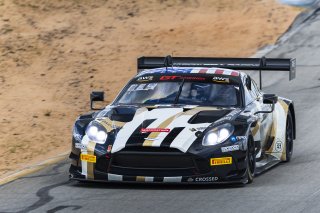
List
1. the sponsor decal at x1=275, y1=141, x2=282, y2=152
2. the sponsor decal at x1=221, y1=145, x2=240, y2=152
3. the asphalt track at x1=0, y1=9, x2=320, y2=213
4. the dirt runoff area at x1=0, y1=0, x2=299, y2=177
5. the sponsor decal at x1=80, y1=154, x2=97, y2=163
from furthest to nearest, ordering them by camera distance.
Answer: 1. the dirt runoff area at x1=0, y1=0, x2=299, y2=177
2. the sponsor decal at x1=275, y1=141, x2=282, y2=152
3. the sponsor decal at x1=80, y1=154, x2=97, y2=163
4. the sponsor decal at x1=221, y1=145, x2=240, y2=152
5. the asphalt track at x1=0, y1=9, x2=320, y2=213

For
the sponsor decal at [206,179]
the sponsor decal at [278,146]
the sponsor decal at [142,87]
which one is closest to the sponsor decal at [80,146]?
the sponsor decal at [206,179]

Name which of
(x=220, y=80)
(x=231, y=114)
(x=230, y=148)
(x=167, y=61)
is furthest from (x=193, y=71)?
(x=230, y=148)

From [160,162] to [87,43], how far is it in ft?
40.1

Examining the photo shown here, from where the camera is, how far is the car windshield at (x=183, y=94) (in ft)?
39.8

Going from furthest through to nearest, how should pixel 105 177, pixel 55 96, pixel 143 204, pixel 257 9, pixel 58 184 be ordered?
pixel 257 9 < pixel 55 96 < pixel 58 184 < pixel 105 177 < pixel 143 204

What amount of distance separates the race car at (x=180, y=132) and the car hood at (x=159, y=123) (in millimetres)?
11

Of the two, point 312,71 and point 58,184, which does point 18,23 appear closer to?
point 312,71

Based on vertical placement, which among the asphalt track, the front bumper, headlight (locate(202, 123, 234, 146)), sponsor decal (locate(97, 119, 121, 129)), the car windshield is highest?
the car windshield

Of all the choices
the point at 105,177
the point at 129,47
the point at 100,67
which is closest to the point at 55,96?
the point at 100,67

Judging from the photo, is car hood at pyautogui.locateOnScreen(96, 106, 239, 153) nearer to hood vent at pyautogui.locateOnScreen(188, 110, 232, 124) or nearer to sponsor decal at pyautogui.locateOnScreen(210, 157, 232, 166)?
hood vent at pyautogui.locateOnScreen(188, 110, 232, 124)

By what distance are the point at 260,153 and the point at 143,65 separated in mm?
2521

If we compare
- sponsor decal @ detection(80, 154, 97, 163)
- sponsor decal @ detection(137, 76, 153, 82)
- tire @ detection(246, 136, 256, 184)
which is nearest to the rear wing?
sponsor decal @ detection(137, 76, 153, 82)

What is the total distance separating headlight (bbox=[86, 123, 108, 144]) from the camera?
11.1 metres

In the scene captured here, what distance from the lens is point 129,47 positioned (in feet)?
74.3
